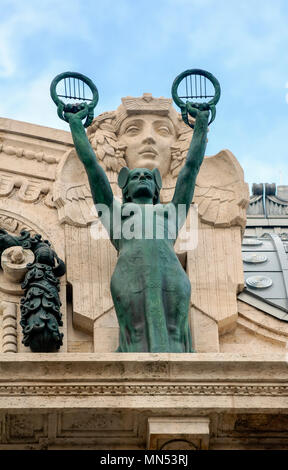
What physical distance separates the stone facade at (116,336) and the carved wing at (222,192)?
1 centimetres

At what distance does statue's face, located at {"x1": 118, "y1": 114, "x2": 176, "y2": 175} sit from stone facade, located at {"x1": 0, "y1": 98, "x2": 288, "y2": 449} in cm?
3

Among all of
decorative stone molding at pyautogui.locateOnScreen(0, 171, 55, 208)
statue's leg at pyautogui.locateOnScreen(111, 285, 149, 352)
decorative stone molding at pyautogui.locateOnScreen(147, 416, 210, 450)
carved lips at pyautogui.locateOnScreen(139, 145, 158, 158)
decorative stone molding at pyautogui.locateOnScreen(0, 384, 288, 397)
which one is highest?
carved lips at pyautogui.locateOnScreen(139, 145, 158, 158)

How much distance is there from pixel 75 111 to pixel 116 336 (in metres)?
2.69

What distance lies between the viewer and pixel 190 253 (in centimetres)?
1791

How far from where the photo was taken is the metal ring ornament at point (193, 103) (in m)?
17.7

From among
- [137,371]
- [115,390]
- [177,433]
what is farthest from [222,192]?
[177,433]

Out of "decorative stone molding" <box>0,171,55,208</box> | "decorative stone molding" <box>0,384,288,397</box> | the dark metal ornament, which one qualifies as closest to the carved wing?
"decorative stone molding" <box>0,171,55,208</box>

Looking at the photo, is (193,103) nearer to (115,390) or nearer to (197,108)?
(197,108)

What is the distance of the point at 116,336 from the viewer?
1691cm

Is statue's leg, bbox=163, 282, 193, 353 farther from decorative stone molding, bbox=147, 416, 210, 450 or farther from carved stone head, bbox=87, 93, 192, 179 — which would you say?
carved stone head, bbox=87, 93, 192, 179

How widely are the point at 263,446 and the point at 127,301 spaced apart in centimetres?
226

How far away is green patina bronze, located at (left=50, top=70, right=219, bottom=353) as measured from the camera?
16.2m

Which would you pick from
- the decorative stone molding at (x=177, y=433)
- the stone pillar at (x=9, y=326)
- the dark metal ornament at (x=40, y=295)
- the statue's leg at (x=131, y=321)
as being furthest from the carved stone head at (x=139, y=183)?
the decorative stone molding at (x=177, y=433)

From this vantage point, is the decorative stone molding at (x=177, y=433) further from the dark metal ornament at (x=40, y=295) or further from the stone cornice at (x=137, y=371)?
the dark metal ornament at (x=40, y=295)
